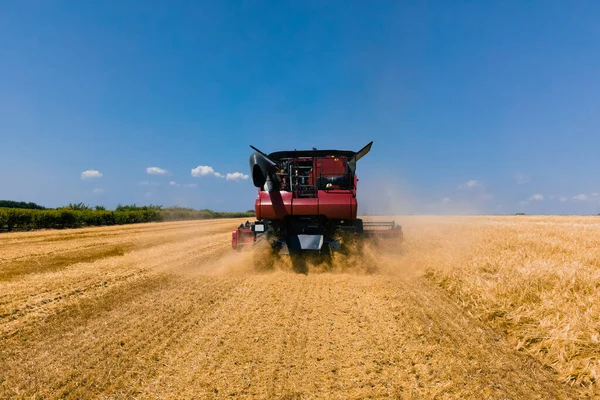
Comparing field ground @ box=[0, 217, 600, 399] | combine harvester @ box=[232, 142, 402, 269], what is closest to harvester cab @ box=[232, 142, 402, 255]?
combine harvester @ box=[232, 142, 402, 269]

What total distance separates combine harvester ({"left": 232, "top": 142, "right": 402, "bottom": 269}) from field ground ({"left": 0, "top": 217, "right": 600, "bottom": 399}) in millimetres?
Result: 1391

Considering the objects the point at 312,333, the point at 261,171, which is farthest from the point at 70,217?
the point at 312,333

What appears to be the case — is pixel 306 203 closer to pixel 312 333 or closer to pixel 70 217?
pixel 312 333

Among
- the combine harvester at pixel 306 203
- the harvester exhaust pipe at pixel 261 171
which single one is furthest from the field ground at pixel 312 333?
the harvester exhaust pipe at pixel 261 171

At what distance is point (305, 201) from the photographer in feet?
26.0

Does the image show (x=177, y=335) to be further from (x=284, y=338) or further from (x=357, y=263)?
(x=357, y=263)

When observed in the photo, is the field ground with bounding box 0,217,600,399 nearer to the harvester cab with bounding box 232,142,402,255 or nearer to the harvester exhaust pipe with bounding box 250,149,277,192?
the harvester cab with bounding box 232,142,402,255

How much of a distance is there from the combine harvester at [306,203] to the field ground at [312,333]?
139 centimetres

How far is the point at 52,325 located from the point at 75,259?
6353 mm

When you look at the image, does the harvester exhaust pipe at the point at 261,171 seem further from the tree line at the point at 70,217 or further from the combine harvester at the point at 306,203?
the tree line at the point at 70,217

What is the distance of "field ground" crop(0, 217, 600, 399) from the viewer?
2.81 meters

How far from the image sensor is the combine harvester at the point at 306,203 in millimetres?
7855

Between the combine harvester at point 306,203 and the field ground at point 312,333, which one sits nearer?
the field ground at point 312,333

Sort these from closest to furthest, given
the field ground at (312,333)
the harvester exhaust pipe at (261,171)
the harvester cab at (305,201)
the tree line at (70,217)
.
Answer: the field ground at (312,333) → the harvester exhaust pipe at (261,171) → the harvester cab at (305,201) → the tree line at (70,217)
